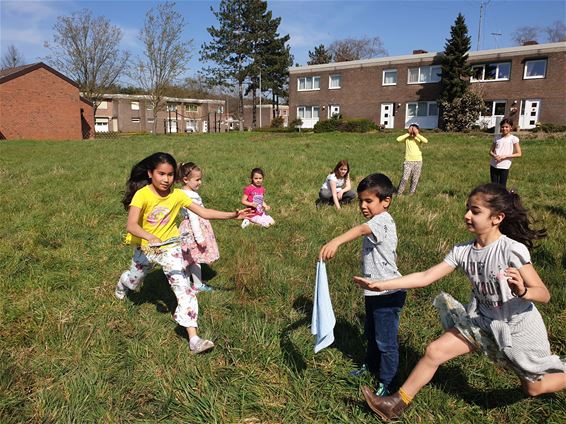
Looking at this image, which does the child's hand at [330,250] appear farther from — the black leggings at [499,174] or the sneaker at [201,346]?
the black leggings at [499,174]

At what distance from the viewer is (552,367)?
8.93 ft

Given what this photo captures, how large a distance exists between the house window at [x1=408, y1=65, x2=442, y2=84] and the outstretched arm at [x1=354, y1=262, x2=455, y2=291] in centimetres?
4280

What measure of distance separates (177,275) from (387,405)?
2223 mm

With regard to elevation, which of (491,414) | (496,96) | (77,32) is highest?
(77,32)

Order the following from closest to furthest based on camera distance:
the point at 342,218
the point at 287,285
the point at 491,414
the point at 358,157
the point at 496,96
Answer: the point at 491,414 → the point at 287,285 → the point at 342,218 → the point at 358,157 → the point at 496,96

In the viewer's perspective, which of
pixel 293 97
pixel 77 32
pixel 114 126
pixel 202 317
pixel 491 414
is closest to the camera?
pixel 491 414

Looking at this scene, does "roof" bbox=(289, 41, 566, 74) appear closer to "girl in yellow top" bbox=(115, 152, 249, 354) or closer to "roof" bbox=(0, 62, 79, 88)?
"roof" bbox=(0, 62, 79, 88)

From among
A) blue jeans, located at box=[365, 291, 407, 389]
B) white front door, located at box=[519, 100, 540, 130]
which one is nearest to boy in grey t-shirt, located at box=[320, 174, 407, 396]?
blue jeans, located at box=[365, 291, 407, 389]

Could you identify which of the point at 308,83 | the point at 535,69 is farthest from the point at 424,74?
the point at 308,83

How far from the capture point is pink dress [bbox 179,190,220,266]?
17.3 ft

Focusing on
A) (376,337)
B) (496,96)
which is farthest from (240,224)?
(496,96)

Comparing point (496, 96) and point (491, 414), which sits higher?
point (496, 96)

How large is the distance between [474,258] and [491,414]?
3.67ft

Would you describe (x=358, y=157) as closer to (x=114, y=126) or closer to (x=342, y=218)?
(x=342, y=218)
